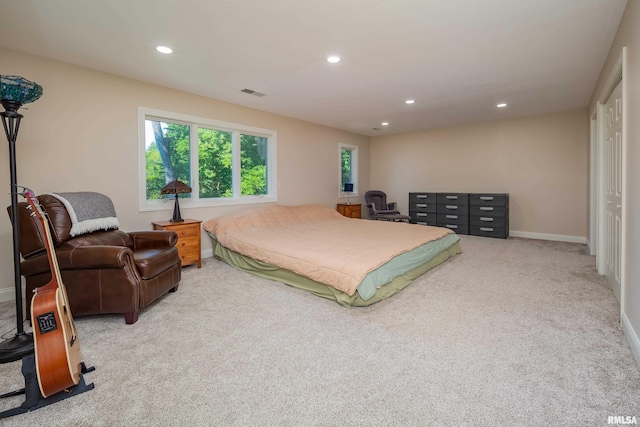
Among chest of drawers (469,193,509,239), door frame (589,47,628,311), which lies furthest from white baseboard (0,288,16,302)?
chest of drawers (469,193,509,239)

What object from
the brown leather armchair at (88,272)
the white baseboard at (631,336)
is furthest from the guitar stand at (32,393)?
the white baseboard at (631,336)

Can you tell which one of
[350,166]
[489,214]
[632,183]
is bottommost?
[489,214]

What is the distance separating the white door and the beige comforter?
166cm

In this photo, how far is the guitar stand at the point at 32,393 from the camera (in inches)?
56.6

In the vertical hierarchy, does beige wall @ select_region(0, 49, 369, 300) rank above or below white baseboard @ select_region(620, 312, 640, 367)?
above

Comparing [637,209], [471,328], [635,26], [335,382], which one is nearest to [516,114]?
[635,26]

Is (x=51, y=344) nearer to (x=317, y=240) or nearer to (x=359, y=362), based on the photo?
(x=359, y=362)

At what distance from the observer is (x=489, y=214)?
19.1 ft

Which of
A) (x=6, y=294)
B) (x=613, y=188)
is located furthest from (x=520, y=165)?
(x=6, y=294)

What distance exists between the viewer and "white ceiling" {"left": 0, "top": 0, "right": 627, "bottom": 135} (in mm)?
2230

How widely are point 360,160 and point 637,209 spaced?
585 centimetres

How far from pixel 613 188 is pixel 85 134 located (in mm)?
5543

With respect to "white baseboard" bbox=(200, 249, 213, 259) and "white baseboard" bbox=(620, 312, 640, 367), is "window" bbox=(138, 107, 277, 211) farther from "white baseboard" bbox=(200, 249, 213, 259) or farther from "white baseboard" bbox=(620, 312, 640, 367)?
"white baseboard" bbox=(620, 312, 640, 367)

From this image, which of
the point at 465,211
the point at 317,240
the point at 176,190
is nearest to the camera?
the point at 317,240
